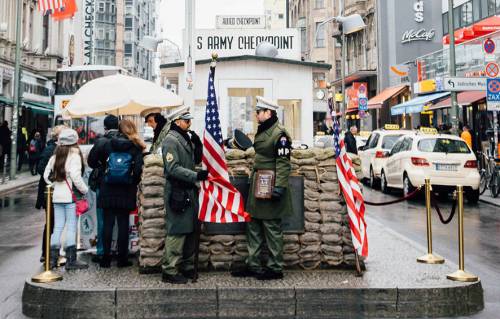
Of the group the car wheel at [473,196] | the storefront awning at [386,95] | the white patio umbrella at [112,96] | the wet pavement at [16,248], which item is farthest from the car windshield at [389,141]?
the storefront awning at [386,95]

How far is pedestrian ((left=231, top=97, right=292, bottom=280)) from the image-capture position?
6.24 m

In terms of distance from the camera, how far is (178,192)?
620cm

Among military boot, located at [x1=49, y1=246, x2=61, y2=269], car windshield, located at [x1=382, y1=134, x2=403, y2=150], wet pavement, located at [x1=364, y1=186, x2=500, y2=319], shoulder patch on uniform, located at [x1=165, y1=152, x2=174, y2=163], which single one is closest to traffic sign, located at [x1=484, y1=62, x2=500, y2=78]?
wet pavement, located at [x1=364, y1=186, x2=500, y2=319]

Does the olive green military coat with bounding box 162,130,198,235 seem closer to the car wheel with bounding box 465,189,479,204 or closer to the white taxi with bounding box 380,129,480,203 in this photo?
the white taxi with bounding box 380,129,480,203

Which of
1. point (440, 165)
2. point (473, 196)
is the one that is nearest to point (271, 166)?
point (440, 165)

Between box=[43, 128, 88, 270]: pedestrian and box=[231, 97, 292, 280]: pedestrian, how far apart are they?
2.14m

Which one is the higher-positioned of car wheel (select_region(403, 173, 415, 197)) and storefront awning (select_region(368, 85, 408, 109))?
storefront awning (select_region(368, 85, 408, 109))

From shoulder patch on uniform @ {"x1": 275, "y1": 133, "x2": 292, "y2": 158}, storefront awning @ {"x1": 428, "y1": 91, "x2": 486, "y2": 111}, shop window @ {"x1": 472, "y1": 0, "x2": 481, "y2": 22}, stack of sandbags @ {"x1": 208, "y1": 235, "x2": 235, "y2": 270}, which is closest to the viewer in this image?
shoulder patch on uniform @ {"x1": 275, "y1": 133, "x2": 292, "y2": 158}

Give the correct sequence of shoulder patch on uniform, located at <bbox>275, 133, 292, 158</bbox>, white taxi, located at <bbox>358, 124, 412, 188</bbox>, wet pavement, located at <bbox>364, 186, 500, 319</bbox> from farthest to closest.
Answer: white taxi, located at <bbox>358, 124, 412, 188</bbox> < wet pavement, located at <bbox>364, 186, 500, 319</bbox> < shoulder patch on uniform, located at <bbox>275, 133, 292, 158</bbox>

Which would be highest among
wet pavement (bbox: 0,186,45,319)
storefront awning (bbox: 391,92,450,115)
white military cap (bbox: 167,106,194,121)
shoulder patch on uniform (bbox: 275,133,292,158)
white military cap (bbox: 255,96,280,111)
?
storefront awning (bbox: 391,92,450,115)

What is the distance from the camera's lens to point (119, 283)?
6.19 metres

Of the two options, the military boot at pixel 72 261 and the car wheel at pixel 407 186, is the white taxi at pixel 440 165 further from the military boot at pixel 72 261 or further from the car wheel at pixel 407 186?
the military boot at pixel 72 261

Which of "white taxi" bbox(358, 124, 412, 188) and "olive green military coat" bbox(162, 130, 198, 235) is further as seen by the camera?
"white taxi" bbox(358, 124, 412, 188)

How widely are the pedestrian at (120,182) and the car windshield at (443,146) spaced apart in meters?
10.2
